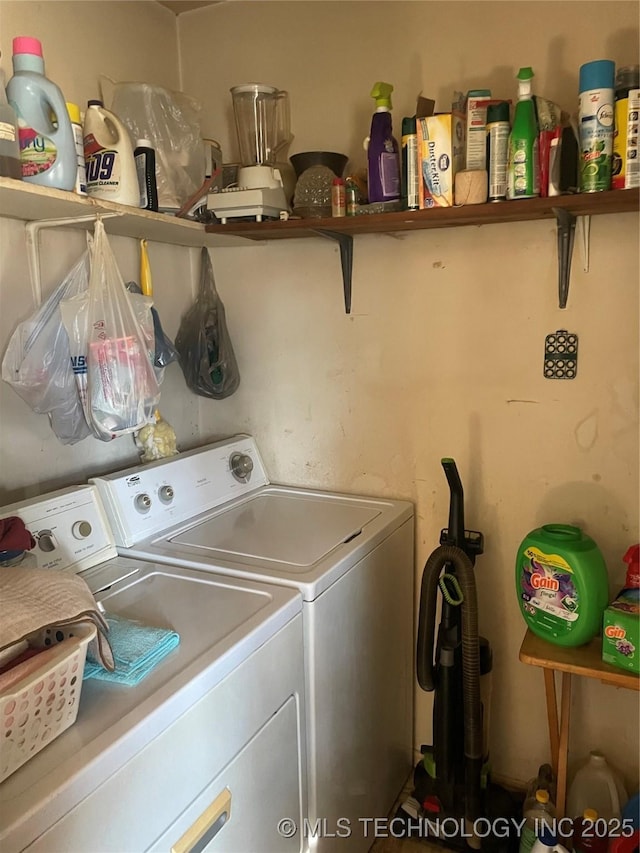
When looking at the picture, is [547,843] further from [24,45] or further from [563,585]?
[24,45]

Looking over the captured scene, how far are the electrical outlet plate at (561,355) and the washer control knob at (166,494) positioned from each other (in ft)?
3.38

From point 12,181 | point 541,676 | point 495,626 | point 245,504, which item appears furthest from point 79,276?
point 541,676

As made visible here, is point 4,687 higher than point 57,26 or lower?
lower

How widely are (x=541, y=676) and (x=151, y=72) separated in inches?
81.8

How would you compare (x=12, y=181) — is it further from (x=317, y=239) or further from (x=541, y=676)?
(x=541, y=676)

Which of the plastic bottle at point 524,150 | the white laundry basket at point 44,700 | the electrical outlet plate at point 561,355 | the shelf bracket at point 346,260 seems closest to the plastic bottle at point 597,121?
the plastic bottle at point 524,150

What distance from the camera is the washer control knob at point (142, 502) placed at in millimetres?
1586

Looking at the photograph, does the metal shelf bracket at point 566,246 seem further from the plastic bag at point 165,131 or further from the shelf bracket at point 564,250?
the plastic bag at point 165,131

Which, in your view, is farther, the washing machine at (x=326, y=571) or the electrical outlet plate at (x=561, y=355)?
the electrical outlet plate at (x=561, y=355)

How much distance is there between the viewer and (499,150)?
145 cm

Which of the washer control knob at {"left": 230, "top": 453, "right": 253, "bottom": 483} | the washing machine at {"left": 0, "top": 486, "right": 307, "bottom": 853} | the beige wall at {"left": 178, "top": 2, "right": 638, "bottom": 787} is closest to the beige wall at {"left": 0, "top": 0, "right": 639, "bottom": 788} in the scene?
the beige wall at {"left": 178, "top": 2, "right": 638, "bottom": 787}

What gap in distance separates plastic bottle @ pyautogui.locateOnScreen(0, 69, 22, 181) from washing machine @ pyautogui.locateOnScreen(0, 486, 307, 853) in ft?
2.22

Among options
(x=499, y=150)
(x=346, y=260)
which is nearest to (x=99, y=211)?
(x=346, y=260)

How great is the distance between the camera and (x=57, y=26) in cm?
158
